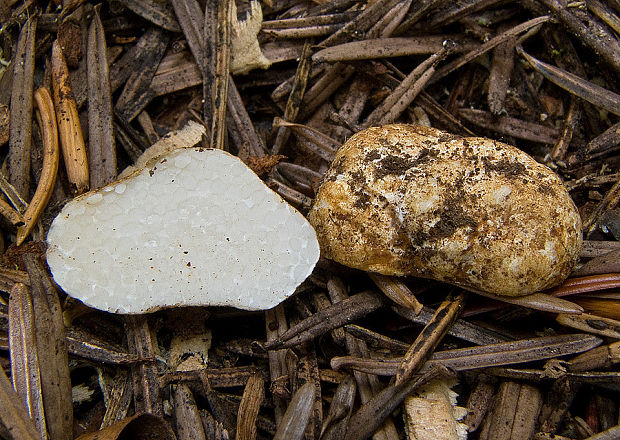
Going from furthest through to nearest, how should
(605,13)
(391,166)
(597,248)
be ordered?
1. (605,13)
2. (597,248)
3. (391,166)

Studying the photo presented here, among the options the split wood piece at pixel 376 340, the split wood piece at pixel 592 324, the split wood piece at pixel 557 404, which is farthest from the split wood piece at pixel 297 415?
the split wood piece at pixel 592 324

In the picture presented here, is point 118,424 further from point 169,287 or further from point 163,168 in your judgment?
point 163,168

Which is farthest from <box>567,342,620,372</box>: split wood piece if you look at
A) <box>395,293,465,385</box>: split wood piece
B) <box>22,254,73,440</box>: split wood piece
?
<box>22,254,73,440</box>: split wood piece

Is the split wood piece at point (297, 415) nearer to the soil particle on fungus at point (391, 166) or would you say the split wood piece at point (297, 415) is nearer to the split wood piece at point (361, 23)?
the soil particle on fungus at point (391, 166)

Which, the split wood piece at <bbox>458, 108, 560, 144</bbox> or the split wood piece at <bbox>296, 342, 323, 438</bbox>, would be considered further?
the split wood piece at <bbox>458, 108, 560, 144</bbox>

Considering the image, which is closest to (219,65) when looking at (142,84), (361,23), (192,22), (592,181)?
(192,22)

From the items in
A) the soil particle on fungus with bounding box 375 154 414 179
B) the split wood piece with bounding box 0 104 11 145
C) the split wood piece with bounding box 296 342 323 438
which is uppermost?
the soil particle on fungus with bounding box 375 154 414 179

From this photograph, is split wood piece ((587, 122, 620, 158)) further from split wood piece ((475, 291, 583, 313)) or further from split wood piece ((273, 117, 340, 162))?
split wood piece ((273, 117, 340, 162))

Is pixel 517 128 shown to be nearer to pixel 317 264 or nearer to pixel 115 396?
pixel 317 264
